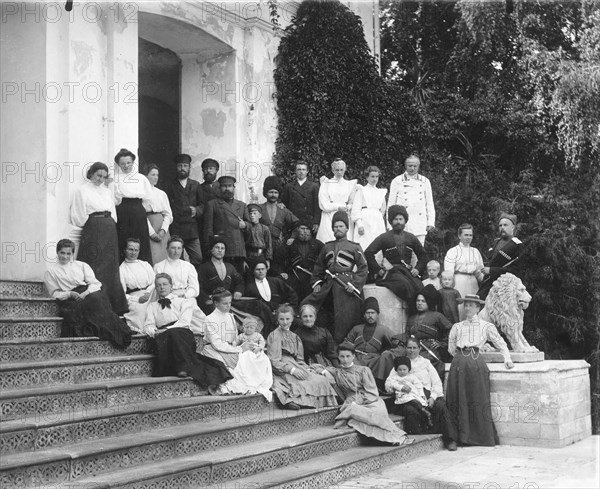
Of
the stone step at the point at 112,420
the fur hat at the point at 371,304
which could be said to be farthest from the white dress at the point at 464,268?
the stone step at the point at 112,420

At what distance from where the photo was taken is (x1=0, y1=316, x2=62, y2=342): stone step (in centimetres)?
751

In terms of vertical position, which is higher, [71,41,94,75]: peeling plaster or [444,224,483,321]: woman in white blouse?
[71,41,94,75]: peeling plaster

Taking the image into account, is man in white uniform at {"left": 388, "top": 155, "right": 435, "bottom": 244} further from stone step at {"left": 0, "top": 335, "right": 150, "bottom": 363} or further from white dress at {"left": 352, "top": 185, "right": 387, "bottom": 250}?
stone step at {"left": 0, "top": 335, "right": 150, "bottom": 363}

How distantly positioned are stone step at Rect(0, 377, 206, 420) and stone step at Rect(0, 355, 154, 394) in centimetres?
15

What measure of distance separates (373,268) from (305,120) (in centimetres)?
396

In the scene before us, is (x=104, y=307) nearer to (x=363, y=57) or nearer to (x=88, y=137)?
(x=88, y=137)

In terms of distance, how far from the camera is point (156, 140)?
13.6 metres

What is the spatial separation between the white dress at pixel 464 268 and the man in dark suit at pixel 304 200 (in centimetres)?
195

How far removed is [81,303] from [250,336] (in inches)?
71.6

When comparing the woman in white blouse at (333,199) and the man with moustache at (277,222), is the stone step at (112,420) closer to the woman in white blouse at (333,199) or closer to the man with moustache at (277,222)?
the man with moustache at (277,222)

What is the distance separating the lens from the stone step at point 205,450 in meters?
5.83

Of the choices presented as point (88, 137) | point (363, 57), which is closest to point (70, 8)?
point (88, 137)

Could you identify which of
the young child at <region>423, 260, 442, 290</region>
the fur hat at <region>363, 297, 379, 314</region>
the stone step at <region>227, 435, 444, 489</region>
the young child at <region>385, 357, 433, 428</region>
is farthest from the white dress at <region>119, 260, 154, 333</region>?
the young child at <region>423, 260, 442, 290</region>

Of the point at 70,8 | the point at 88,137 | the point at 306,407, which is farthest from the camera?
the point at 88,137
